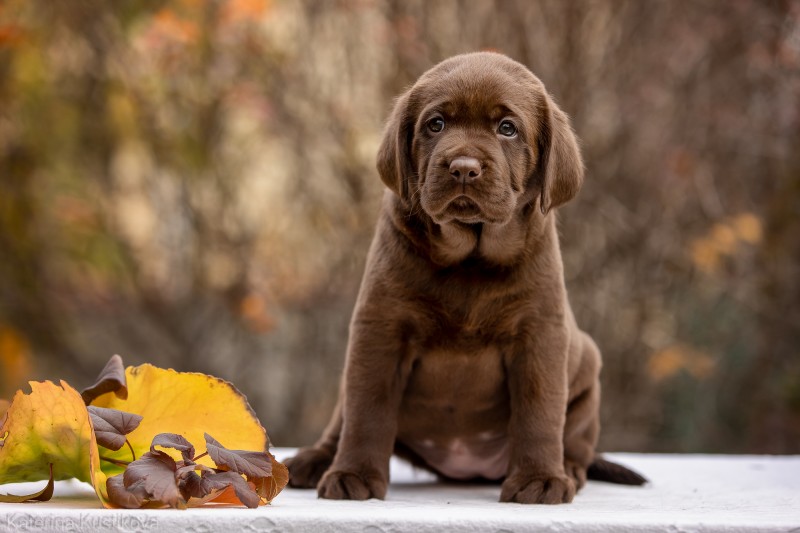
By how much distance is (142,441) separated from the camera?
2.59 m

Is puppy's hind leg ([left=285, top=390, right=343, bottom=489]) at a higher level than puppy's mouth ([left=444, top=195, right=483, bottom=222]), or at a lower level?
lower

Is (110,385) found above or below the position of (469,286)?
below

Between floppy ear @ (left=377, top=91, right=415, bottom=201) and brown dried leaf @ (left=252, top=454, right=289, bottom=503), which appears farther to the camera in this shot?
floppy ear @ (left=377, top=91, right=415, bottom=201)

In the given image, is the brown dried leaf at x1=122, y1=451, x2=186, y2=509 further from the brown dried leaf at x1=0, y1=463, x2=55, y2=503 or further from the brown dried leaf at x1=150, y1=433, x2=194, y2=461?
the brown dried leaf at x1=0, y1=463, x2=55, y2=503

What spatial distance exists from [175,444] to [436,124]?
3.61 ft

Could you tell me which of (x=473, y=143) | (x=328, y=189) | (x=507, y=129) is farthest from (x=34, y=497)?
(x=328, y=189)

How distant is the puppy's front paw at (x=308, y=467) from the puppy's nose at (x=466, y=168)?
3.45ft

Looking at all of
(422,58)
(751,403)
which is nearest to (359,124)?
(422,58)

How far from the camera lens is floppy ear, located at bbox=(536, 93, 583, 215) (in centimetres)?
288

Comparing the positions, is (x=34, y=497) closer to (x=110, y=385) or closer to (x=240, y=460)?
(x=110, y=385)

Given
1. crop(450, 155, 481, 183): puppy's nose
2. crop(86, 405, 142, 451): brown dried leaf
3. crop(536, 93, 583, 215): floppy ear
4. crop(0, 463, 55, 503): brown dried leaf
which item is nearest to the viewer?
crop(86, 405, 142, 451): brown dried leaf

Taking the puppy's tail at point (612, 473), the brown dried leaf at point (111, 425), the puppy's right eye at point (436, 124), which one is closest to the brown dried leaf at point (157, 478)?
the brown dried leaf at point (111, 425)

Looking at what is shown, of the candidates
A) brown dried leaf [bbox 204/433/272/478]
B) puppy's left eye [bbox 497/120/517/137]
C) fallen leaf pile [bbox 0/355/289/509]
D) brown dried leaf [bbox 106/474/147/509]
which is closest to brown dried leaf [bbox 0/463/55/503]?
fallen leaf pile [bbox 0/355/289/509]

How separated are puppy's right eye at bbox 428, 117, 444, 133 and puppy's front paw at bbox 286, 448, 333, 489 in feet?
3.45
